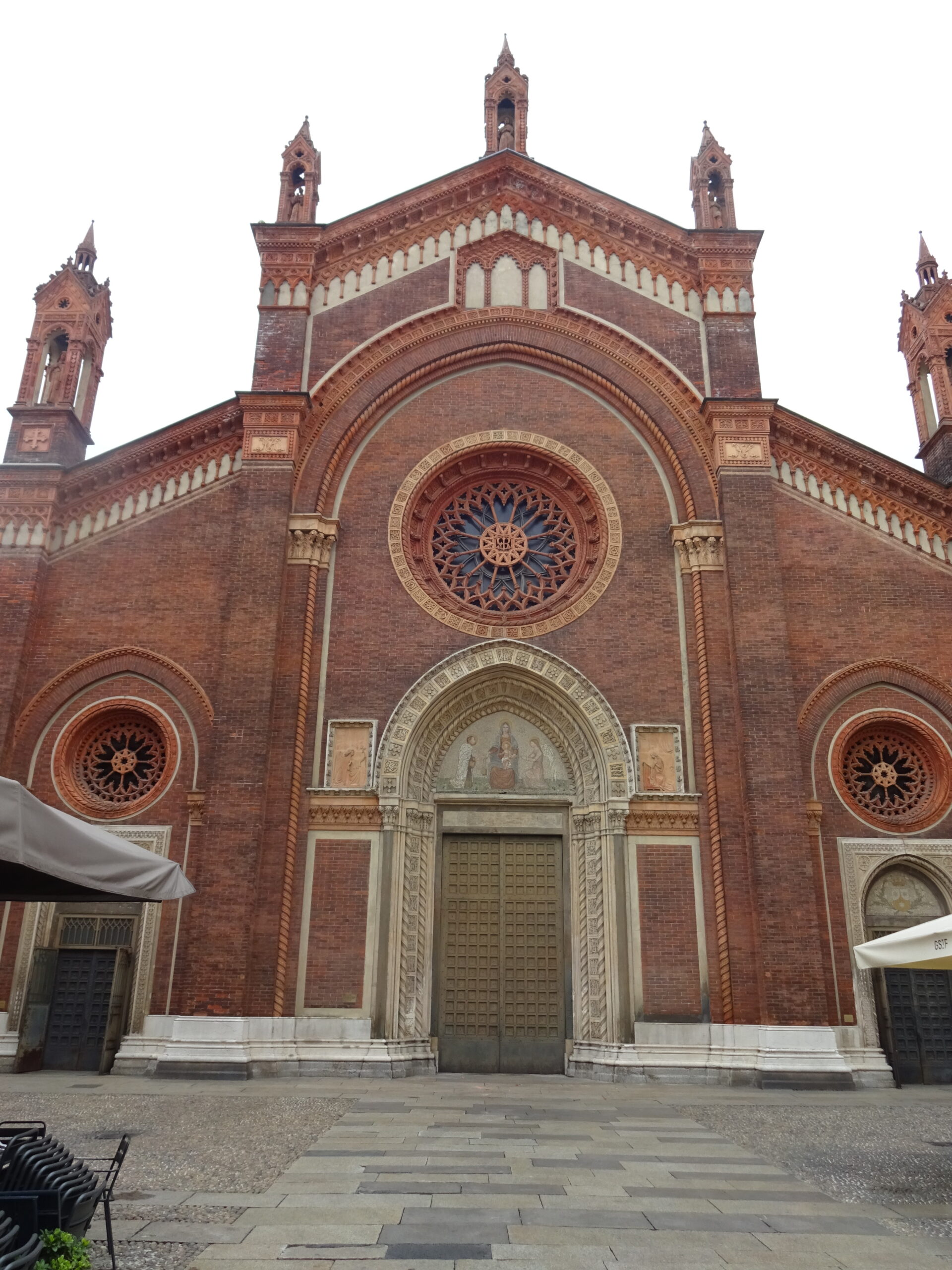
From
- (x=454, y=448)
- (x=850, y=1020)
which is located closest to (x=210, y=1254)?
(x=850, y=1020)

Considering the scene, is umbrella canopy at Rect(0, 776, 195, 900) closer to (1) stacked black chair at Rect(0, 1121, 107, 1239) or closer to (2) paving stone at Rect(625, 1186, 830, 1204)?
(1) stacked black chair at Rect(0, 1121, 107, 1239)

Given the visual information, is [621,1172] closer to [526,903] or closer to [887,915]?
[526,903]

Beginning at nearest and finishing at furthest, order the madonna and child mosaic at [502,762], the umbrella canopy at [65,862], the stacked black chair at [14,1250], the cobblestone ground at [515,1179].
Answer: the stacked black chair at [14,1250] → the umbrella canopy at [65,862] → the cobblestone ground at [515,1179] → the madonna and child mosaic at [502,762]

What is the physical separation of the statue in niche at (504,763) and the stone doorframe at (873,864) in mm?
5936

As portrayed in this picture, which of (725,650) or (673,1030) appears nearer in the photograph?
(673,1030)

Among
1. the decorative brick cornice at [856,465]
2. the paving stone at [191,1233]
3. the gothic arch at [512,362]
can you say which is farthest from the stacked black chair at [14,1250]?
the decorative brick cornice at [856,465]

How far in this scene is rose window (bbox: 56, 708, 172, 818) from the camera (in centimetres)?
1759

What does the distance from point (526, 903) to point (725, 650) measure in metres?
5.92

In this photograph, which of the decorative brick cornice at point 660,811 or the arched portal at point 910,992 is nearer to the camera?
the arched portal at point 910,992

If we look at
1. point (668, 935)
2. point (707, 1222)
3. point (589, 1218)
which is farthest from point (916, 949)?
point (668, 935)

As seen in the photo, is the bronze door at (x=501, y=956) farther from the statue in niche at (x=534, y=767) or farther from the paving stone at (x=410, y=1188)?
the paving stone at (x=410, y=1188)

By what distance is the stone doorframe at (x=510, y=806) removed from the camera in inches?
655

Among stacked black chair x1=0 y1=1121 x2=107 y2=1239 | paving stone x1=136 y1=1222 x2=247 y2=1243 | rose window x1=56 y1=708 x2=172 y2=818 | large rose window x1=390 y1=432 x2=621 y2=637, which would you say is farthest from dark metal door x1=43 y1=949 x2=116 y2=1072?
stacked black chair x1=0 y1=1121 x2=107 y2=1239

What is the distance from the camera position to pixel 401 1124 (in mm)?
10875
